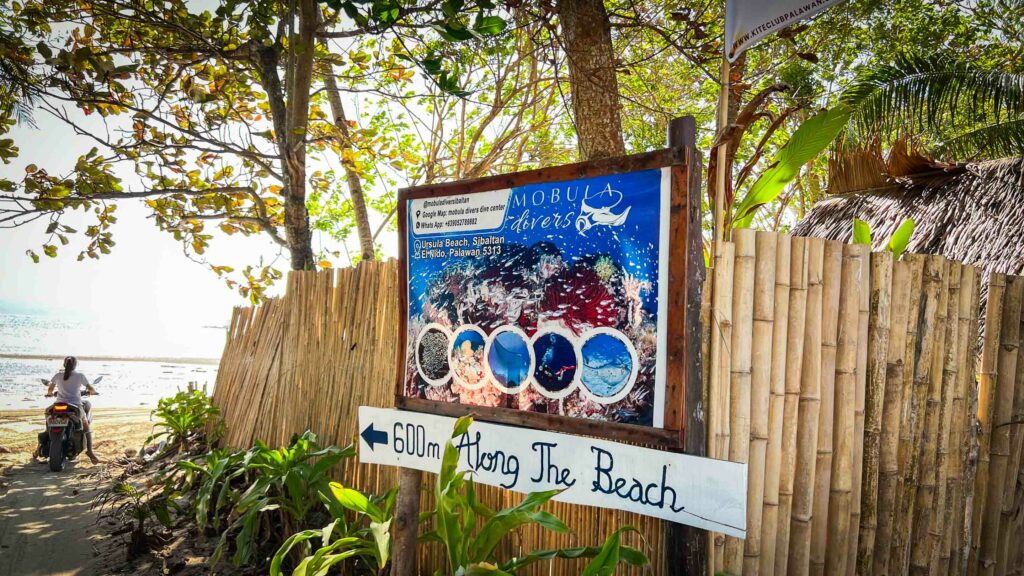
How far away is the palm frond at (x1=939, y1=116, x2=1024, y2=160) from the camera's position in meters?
8.84

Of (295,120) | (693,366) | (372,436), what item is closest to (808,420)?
(693,366)

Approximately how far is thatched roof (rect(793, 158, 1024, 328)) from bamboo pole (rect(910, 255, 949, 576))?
1.75m

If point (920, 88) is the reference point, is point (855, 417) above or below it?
below

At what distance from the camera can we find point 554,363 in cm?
232

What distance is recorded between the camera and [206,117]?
570cm

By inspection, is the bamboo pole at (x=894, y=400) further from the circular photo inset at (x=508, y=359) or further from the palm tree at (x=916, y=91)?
the palm tree at (x=916, y=91)

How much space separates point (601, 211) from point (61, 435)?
624 cm

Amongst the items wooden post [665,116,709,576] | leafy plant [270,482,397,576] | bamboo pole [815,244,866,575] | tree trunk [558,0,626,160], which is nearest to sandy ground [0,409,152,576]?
leafy plant [270,482,397,576]

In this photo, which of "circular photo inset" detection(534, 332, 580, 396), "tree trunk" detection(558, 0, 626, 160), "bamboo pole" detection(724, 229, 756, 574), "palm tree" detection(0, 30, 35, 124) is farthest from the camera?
"palm tree" detection(0, 30, 35, 124)

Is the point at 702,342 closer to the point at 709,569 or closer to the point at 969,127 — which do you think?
the point at 709,569

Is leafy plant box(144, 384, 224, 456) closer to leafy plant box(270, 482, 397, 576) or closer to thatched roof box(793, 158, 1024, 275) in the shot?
leafy plant box(270, 482, 397, 576)

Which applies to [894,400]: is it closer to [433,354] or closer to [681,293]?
[681,293]

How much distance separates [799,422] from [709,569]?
0.66 m

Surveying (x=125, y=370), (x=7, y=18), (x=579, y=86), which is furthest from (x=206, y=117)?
(x=125, y=370)
